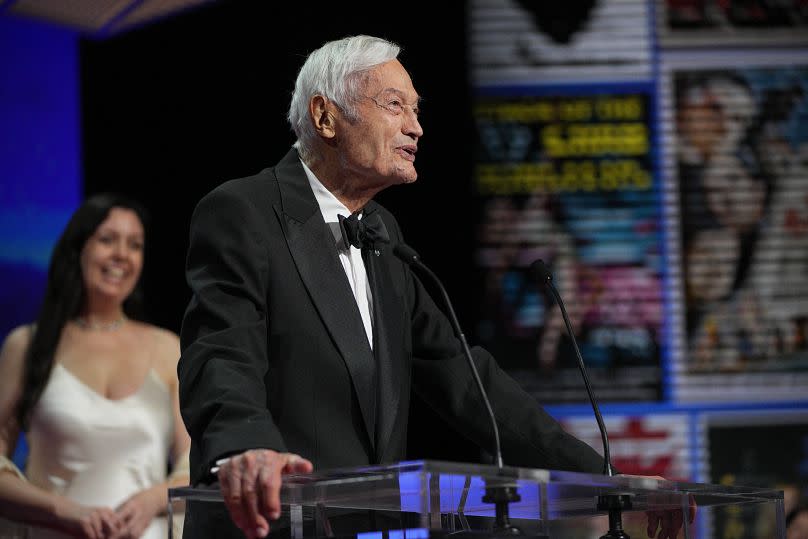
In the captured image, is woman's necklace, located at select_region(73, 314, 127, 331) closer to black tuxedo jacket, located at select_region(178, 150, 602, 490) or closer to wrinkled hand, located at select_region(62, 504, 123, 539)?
wrinkled hand, located at select_region(62, 504, 123, 539)

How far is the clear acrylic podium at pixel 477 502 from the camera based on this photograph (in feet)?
5.40

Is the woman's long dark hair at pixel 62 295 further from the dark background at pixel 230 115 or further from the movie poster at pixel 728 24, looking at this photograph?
the movie poster at pixel 728 24

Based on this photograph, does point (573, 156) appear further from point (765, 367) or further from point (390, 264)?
point (390, 264)

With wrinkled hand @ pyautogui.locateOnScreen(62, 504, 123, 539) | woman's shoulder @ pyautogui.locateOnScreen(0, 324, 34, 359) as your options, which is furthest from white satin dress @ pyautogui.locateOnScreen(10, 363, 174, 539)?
wrinkled hand @ pyautogui.locateOnScreen(62, 504, 123, 539)

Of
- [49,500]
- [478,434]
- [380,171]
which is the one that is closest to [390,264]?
[380,171]

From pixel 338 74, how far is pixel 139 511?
180 centimetres

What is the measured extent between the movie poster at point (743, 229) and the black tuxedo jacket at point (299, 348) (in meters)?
2.52

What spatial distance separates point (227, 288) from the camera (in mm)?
2105

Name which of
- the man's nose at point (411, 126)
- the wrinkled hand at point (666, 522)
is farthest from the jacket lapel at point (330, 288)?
the wrinkled hand at point (666, 522)

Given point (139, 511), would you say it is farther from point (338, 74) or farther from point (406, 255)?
point (406, 255)

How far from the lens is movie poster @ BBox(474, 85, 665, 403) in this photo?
4.80 meters

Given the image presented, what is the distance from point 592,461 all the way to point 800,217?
2864 millimetres

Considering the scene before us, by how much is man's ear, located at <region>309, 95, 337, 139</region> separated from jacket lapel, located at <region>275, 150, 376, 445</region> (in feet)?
0.65

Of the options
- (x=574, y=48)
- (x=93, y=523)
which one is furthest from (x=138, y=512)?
(x=574, y=48)
